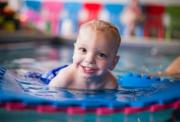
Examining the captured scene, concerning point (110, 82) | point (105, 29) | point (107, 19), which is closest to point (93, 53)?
point (105, 29)

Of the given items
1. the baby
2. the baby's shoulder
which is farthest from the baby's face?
the baby's shoulder

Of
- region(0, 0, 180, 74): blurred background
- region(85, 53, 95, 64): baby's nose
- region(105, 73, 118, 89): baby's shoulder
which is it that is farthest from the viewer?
region(0, 0, 180, 74): blurred background

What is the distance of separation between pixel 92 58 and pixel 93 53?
0.02m

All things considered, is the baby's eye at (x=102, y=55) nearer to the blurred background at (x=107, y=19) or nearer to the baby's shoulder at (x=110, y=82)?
the baby's shoulder at (x=110, y=82)

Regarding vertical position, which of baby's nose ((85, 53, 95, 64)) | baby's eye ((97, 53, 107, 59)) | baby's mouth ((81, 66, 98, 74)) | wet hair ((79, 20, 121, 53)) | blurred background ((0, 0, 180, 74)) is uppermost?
blurred background ((0, 0, 180, 74))

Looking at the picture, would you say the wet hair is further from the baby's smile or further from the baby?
the baby's smile

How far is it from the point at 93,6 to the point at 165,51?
253 cm

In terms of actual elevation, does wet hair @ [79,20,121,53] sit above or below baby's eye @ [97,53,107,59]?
above

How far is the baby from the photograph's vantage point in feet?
6.48

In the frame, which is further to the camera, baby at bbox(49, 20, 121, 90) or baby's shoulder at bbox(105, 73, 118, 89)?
baby's shoulder at bbox(105, 73, 118, 89)

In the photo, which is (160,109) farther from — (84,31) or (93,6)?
(93,6)

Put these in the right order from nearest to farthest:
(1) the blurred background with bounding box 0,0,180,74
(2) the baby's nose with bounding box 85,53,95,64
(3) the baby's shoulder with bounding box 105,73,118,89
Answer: (2) the baby's nose with bounding box 85,53,95,64, (3) the baby's shoulder with bounding box 105,73,118,89, (1) the blurred background with bounding box 0,0,180,74

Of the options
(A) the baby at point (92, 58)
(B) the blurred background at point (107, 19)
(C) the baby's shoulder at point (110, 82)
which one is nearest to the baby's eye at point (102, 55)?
(A) the baby at point (92, 58)

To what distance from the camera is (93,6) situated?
7680 mm
